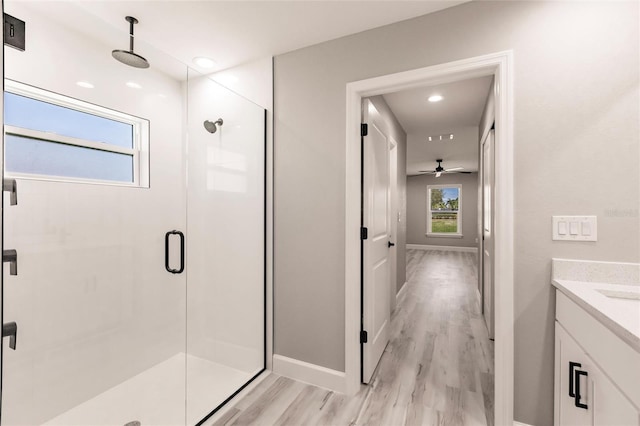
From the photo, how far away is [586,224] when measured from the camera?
1463 millimetres

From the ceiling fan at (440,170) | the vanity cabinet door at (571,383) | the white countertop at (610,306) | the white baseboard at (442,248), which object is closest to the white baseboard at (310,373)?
the vanity cabinet door at (571,383)

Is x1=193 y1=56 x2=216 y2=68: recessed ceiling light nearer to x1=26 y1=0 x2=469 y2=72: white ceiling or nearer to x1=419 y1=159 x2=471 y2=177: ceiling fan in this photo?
x1=26 y1=0 x2=469 y2=72: white ceiling

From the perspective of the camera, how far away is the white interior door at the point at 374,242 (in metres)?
2.12

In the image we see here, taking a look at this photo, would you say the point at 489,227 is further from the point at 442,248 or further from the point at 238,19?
the point at 442,248

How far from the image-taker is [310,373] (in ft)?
7.02

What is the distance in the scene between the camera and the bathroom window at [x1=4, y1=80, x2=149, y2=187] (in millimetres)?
1343

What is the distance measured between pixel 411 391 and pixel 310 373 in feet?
2.42

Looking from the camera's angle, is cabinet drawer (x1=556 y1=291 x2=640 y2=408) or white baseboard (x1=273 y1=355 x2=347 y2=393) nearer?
cabinet drawer (x1=556 y1=291 x2=640 y2=408)

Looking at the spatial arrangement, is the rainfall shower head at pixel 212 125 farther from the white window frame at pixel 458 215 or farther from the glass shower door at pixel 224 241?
the white window frame at pixel 458 215

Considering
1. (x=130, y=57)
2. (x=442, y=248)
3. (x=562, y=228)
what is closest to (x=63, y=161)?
(x=130, y=57)

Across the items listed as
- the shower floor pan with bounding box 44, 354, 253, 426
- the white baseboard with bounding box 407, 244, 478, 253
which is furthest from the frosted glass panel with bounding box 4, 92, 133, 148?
the white baseboard with bounding box 407, 244, 478, 253

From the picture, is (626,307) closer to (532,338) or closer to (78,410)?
(532,338)

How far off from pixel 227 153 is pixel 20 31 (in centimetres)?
115

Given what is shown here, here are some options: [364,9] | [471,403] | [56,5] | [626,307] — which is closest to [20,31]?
[56,5]
